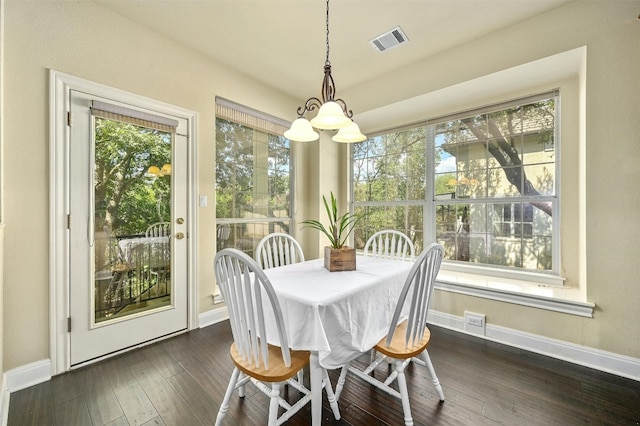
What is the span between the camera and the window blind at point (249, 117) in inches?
114

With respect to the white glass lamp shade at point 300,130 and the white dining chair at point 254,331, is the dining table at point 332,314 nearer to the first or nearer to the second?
the white dining chair at point 254,331

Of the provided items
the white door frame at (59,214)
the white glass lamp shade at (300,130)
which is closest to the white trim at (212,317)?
the white door frame at (59,214)

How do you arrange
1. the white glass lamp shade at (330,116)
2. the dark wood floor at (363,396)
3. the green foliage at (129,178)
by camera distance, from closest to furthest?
the dark wood floor at (363,396) < the white glass lamp shade at (330,116) < the green foliage at (129,178)

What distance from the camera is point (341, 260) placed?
1888 millimetres

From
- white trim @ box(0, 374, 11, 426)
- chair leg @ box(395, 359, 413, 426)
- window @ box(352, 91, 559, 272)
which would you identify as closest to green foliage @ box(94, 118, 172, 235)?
white trim @ box(0, 374, 11, 426)

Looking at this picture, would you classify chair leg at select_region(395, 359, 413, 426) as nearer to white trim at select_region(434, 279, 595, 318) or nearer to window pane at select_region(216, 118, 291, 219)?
white trim at select_region(434, 279, 595, 318)

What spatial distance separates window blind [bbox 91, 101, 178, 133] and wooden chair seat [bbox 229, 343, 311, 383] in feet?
6.52

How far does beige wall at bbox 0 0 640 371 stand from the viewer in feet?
5.81

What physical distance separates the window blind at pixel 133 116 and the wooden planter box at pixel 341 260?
1.86 m

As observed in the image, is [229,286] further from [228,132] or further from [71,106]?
[228,132]

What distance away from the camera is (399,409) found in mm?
1565

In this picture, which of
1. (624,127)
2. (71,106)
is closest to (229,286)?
(71,106)

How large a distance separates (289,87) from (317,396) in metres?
3.22

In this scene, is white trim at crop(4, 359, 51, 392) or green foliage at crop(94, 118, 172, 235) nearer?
white trim at crop(4, 359, 51, 392)
